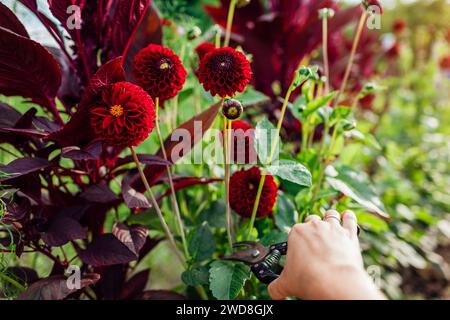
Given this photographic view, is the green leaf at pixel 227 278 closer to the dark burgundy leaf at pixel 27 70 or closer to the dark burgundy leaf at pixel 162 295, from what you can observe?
the dark burgundy leaf at pixel 162 295

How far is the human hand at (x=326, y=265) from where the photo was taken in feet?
1.82

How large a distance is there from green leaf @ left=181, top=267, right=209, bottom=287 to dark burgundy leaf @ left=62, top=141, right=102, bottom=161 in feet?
0.92

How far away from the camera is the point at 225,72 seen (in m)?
0.68

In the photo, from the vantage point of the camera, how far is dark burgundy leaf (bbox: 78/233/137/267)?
30.9 inches

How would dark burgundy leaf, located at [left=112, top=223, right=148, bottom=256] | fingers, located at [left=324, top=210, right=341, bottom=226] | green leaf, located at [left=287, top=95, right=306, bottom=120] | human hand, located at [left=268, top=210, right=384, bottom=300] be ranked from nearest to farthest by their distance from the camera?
human hand, located at [left=268, top=210, right=384, bottom=300] → fingers, located at [left=324, top=210, right=341, bottom=226] → dark burgundy leaf, located at [left=112, top=223, right=148, bottom=256] → green leaf, located at [left=287, top=95, right=306, bottom=120]

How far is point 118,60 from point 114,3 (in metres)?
0.31

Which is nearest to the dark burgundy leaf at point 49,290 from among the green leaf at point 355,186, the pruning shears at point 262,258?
the pruning shears at point 262,258

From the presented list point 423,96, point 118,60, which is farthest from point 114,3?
point 423,96

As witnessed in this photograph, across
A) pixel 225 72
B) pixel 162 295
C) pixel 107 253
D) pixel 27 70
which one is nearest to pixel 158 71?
pixel 225 72

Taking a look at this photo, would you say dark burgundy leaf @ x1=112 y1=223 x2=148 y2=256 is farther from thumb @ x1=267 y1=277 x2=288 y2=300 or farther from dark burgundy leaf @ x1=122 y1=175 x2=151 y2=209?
thumb @ x1=267 y1=277 x2=288 y2=300

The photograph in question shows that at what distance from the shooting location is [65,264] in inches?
34.2

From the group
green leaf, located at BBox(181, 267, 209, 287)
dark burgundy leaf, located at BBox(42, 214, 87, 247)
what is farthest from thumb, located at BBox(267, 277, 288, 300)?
dark burgundy leaf, located at BBox(42, 214, 87, 247)

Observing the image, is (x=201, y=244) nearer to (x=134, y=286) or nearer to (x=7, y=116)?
(x=134, y=286)
